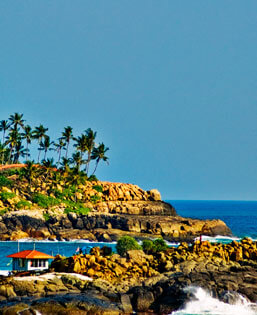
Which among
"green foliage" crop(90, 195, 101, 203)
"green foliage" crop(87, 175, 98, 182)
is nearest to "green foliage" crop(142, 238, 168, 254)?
"green foliage" crop(90, 195, 101, 203)

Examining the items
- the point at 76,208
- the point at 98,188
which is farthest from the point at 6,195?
→ the point at 98,188

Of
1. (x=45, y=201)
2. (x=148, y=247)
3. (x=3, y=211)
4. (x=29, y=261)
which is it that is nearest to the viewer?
(x=29, y=261)

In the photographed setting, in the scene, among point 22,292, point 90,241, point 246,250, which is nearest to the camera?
point 22,292

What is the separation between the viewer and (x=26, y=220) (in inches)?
4102

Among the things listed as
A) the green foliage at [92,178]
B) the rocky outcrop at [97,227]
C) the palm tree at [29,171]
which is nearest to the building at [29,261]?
the rocky outcrop at [97,227]

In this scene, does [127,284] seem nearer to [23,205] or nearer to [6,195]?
[23,205]

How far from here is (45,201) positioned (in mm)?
115375

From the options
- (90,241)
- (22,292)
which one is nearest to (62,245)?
(90,241)

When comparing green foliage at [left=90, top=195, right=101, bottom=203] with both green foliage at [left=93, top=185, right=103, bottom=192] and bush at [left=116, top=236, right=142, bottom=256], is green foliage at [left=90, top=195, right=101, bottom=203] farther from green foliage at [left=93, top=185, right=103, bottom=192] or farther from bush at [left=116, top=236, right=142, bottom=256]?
bush at [left=116, top=236, right=142, bottom=256]

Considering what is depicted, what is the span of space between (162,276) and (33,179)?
255ft

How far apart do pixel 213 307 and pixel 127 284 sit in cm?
791

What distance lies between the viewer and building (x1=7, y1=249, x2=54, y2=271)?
5366 centimetres

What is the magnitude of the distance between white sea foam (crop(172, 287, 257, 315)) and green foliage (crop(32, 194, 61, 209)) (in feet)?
229

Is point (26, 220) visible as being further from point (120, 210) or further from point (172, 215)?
point (172, 215)
